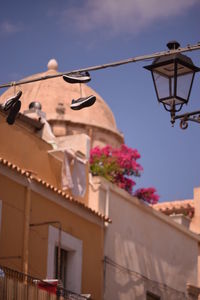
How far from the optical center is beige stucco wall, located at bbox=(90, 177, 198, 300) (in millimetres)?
Result: 21688

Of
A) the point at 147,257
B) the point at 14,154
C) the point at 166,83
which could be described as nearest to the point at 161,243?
the point at 147,257

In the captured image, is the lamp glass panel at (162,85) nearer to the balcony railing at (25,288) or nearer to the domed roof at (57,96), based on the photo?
the balcony railing at (25,288)

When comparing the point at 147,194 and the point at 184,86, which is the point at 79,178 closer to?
the point at 147,194

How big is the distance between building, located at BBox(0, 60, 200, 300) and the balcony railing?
4.29 feet

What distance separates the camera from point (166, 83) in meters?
11.0

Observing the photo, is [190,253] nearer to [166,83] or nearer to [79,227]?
[79,227]

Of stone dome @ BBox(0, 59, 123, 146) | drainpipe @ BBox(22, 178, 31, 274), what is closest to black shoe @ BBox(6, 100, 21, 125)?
drainpipe @ BBox(22, 178, 31, 274)

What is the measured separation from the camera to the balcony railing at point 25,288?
49.3ft

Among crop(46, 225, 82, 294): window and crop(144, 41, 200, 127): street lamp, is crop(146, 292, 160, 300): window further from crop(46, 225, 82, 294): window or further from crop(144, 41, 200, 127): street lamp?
crop(144, 41, 200, 127): street lamp

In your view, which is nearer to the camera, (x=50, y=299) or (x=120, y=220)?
(x=50, y=299)

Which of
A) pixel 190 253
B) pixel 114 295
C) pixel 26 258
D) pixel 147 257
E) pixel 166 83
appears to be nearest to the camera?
pixel 166 83

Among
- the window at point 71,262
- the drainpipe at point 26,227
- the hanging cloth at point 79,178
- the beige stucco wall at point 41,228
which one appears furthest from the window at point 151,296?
the drainpipe at point 26,227

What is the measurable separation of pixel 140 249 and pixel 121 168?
4.68 meters

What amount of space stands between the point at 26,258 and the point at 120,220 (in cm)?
430
